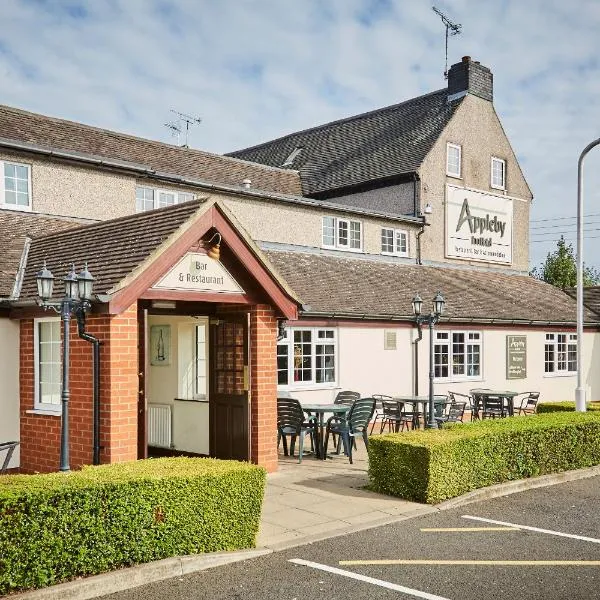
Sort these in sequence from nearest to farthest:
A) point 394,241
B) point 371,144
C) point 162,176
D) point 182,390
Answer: point 182,390 < point 162,176 < point 394,241 < point 371,144

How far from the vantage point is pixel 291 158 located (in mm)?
31062

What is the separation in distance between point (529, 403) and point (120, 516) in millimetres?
16103

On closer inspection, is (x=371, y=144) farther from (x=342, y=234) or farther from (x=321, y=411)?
(x=321, y=411)

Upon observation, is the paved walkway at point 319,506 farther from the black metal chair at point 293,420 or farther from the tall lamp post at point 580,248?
the tall lamp post at point 580,248

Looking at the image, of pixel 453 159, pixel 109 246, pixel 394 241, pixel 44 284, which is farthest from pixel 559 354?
pixel 44 284

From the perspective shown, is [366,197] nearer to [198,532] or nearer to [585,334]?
[585,334]

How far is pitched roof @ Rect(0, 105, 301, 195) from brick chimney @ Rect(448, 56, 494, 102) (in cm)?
723

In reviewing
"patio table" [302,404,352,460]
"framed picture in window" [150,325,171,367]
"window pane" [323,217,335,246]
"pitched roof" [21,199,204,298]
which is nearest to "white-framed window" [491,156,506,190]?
"window pane" [323,217,335,246]

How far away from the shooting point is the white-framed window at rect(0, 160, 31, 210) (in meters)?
15.7

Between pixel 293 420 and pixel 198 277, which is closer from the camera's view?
pixel 198 277

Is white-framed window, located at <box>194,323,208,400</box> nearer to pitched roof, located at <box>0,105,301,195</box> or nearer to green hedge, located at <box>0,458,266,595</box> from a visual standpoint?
green hedge, located at <box>0,458,266,595</box>

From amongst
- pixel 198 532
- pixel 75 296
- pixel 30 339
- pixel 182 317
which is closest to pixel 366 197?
pixel 182 317

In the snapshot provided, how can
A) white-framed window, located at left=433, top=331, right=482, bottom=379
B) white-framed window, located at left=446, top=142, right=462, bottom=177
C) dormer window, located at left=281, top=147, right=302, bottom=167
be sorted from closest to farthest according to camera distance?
white-framed window, located at left=433, top=331, right=482, bottom=379
white-framed window, located at left=446, top=142, right=462, bottom=177
dormer window, located at left=281, top=147, right=302, bottom=167

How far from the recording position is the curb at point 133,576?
6.21 metres
